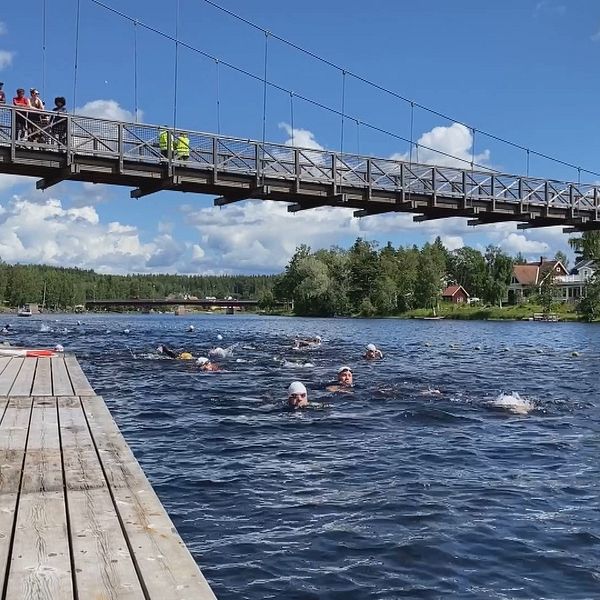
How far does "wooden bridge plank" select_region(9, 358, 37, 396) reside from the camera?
12833mm

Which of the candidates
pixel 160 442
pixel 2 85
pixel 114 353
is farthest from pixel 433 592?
pixel 114 353

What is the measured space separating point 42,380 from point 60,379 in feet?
1.21

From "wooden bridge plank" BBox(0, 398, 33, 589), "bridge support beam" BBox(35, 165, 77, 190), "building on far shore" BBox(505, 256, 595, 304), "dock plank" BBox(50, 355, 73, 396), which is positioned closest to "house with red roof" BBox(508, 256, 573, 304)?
"building on far shore" BBox(505, 256, 595, 304)

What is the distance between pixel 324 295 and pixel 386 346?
83901mm

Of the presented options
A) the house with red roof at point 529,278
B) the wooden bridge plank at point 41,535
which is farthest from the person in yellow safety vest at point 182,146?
the house with red roof at point 529,278

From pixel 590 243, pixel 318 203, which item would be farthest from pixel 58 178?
pixel 590 243

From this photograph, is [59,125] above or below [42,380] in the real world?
above

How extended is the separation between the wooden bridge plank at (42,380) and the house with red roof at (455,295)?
13125cm

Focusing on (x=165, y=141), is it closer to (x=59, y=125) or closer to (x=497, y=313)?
(x=59, y=125)

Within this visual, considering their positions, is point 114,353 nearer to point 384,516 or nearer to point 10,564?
point 384,516

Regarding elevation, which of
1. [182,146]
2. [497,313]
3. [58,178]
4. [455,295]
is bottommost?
[497,313]

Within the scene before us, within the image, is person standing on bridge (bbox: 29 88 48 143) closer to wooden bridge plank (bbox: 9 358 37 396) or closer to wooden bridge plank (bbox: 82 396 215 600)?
wooden bridge plank (bbox: 9 358 37 396)

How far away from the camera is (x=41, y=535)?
528 cm

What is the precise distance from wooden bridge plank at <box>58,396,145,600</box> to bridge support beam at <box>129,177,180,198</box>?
→ 67.7 feet
